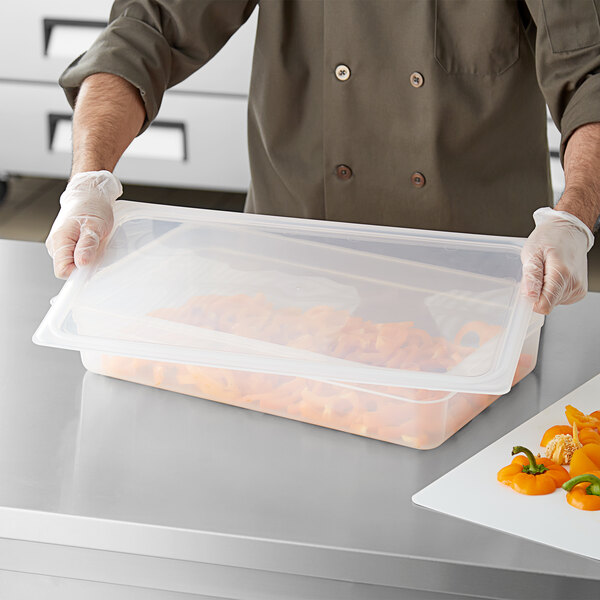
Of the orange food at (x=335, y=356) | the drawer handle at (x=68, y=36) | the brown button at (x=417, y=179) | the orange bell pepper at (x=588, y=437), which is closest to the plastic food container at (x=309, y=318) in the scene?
the orange food at (x=335, y=356)

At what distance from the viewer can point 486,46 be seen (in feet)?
4.71

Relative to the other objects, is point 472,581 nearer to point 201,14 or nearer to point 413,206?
point 413,206

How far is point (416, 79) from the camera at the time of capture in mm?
1457

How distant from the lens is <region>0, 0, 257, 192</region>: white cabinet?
305 cm

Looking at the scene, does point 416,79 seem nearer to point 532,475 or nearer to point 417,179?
point 417,179

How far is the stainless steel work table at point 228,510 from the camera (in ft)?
2.73

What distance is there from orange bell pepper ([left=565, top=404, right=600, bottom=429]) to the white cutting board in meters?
0.04

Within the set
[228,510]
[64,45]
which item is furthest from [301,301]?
[64,45]

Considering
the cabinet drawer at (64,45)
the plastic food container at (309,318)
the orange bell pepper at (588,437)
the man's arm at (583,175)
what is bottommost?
the cabinet drawer at (64,45)

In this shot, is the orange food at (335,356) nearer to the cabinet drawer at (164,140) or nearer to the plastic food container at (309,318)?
the plastic food container at (309,318)

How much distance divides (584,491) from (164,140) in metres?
2.47

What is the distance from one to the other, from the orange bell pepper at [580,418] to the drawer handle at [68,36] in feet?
8.19

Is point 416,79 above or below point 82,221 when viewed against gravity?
above

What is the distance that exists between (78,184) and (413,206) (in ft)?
1.87
